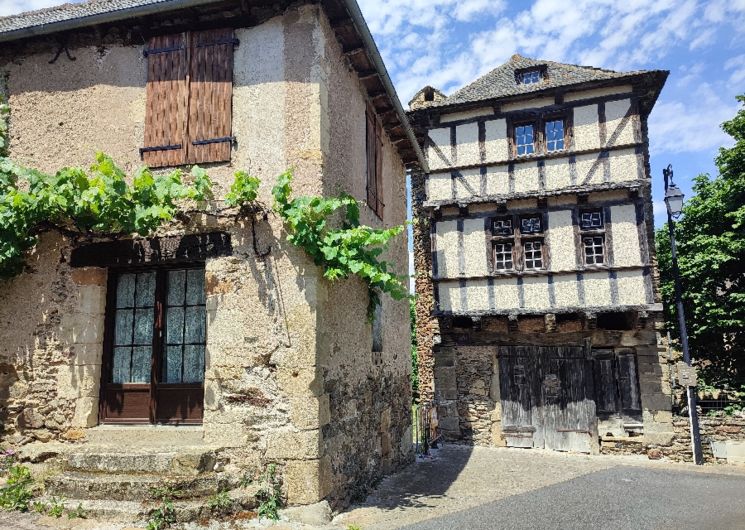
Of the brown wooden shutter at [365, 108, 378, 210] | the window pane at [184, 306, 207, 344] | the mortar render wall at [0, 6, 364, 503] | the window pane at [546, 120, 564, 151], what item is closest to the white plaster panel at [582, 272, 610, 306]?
the window pane at [546, 120, 564, 151]

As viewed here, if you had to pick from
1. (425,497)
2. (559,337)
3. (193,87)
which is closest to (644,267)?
(559,337)

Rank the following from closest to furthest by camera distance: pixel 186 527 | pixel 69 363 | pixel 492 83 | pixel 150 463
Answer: pixel 186 527 < pixel 150 463 < pixel 69 363 < pixel 492 83

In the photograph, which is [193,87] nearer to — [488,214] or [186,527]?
[186,527]

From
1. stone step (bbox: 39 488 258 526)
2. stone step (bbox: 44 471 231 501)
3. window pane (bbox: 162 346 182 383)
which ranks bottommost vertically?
stone step (bbox: 39 488 258 526)

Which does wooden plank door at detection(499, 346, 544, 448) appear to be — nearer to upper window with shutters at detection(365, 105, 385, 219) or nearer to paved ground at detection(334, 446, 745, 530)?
paved ground at detection(334, 446, 745, 530)

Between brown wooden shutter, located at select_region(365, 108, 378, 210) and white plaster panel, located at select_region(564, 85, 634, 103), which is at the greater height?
white plaster panel, located at select_region(564, 85, 634, 103)

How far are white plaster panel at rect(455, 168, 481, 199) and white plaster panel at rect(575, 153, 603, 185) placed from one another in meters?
2.02

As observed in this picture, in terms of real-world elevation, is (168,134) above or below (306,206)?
above

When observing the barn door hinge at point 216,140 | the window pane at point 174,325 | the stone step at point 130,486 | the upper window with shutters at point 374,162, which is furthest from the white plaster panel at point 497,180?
the stone step at point 130,486

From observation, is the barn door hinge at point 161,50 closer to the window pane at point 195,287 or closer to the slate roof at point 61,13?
the slate roof at point 61,13

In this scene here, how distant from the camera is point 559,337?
35.7 ft

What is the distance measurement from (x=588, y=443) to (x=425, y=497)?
19.5ft

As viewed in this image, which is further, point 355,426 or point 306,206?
point 355,426

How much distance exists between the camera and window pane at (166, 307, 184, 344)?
5.47 metres
